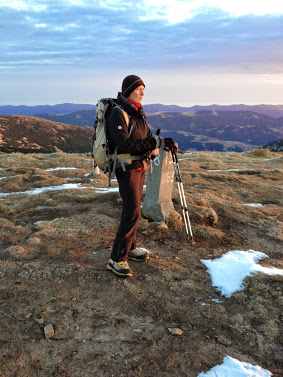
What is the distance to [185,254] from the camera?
7.58m

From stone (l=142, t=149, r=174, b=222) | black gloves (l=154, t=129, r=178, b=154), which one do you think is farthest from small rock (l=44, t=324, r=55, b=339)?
stone (l=142, t=149, r=174, b=222)

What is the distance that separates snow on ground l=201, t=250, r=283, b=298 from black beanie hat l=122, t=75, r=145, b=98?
15.3ft

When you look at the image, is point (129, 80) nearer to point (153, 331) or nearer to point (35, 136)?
point (153, 331)

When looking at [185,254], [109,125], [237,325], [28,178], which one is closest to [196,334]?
[237,325]

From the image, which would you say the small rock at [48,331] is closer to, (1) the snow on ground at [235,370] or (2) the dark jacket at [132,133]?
(1) the snow on ground at [235,370]

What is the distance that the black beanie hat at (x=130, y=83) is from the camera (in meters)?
5.22

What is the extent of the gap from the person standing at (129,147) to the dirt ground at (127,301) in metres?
0.77

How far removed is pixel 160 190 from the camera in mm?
9547

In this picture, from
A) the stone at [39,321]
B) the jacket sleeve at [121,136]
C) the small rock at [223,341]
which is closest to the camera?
the small rock at [223,341]

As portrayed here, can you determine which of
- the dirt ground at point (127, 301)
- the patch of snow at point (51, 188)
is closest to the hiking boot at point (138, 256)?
the dirt ground at point (127, 301)

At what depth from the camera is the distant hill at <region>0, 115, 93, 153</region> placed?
491 feet

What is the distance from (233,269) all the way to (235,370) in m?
3.27

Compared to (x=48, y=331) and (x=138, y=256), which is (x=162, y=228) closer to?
(x=138, y=256)

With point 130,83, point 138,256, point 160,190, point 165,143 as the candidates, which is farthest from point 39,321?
point 160,190
